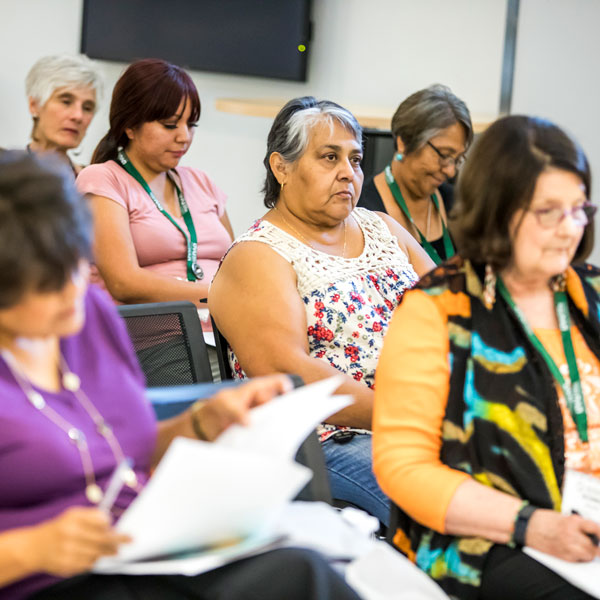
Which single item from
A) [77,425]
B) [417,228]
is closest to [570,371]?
[77,425]

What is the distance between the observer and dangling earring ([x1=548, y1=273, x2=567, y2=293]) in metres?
1.60

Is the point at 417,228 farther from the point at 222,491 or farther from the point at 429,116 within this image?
the point at 222,491

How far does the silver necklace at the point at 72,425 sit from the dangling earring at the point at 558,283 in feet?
2.65

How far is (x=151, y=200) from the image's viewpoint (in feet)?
9.98

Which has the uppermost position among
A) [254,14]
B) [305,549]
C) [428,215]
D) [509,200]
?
[254,14]

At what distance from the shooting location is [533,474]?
1450mm

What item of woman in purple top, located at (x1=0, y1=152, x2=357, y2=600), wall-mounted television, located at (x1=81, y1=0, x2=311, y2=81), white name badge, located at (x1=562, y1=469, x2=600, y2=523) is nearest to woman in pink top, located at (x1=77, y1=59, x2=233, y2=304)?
woman in purple top, located at (x1=0, y1=152, x2=357, y2=600)

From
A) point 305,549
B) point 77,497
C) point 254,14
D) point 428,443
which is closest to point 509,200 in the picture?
point 428,443

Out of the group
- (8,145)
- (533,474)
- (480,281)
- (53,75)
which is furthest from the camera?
(8,145)

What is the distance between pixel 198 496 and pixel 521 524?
0.58 metres

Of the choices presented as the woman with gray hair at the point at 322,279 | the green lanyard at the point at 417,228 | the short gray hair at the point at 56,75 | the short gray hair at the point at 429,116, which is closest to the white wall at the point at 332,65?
the short gray hair at the point at 56,75

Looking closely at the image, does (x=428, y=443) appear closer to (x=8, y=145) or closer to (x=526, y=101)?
(x=526, y=101)

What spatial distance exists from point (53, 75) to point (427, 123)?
1620mm

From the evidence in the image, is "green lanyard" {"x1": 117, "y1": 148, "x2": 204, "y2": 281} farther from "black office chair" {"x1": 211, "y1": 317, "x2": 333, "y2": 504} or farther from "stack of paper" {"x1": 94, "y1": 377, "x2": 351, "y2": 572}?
"stack of paper" {"x1": 94, "y1": 377, "x2": 351, "y2": 572}
